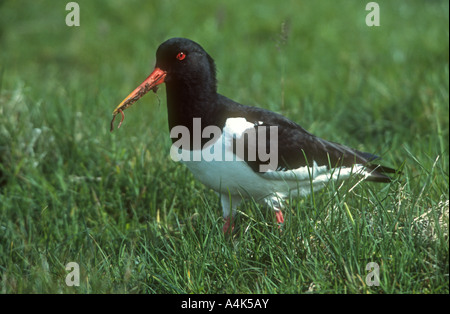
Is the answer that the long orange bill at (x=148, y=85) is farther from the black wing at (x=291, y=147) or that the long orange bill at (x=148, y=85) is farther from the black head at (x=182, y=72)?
the black wing at (x=291, y=147)

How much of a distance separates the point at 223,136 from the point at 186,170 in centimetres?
83

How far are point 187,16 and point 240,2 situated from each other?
0.84m

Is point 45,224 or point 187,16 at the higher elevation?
point 187,16

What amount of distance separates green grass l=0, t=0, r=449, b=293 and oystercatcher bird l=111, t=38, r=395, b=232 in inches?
6.6

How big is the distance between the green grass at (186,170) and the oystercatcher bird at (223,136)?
17 centimetres

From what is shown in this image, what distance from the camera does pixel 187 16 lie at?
803cm

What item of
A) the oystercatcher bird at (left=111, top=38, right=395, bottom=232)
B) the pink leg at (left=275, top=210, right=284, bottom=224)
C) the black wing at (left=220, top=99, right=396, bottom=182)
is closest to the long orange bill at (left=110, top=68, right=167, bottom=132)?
the oystercatcher bird at (left=111, top=38, right=395, bottom=232)

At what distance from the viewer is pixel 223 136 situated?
3.32m

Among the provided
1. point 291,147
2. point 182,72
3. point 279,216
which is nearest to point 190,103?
point 182,72

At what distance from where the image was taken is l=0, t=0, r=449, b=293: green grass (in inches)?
115

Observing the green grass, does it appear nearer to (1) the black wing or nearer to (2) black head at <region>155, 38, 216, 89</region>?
(1) the black wing

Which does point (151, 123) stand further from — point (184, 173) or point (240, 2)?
point (240, 2)
